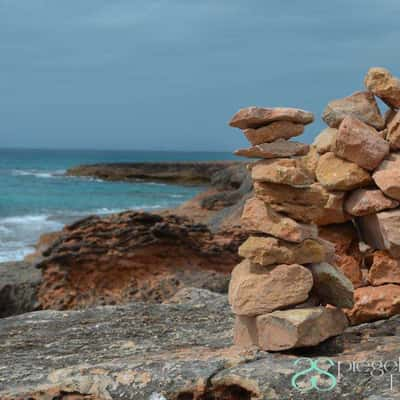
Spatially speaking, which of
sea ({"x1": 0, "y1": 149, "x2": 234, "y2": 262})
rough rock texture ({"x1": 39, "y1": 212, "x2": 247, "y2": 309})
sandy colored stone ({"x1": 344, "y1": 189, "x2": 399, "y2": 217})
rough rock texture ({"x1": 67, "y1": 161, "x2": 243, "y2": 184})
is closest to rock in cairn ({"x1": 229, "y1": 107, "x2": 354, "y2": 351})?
sandy colored stone ({"x1": 344, "y1": 189, "x2": 399, "y2": 217})

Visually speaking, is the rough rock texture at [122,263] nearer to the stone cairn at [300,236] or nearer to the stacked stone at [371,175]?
the stacked stone at [371,175]

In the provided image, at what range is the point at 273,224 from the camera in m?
4.94

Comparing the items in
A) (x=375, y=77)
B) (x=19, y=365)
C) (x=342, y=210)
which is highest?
(x=375, y=77)

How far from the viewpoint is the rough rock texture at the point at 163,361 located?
13.9ft

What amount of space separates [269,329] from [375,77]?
2907 millimetres

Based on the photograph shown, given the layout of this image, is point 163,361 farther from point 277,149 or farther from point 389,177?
point 389,177

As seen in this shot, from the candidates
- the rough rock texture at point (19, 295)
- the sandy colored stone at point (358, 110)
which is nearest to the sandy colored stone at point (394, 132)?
the sandy colored stone at point (358, 110)

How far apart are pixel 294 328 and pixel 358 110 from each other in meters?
2.72

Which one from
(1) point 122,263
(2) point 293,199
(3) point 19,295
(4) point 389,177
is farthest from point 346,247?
(3) point 19,295

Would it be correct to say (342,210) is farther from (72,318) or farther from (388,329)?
(72,318)

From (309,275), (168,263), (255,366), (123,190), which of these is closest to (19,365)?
(255,366)

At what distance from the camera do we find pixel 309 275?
4902mm

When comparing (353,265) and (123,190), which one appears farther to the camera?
(123,190)

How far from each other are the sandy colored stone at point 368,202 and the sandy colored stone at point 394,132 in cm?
49
